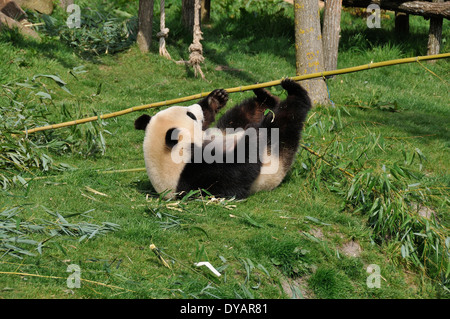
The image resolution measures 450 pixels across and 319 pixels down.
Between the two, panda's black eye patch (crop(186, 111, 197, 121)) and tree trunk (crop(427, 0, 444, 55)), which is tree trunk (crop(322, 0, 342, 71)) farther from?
panda's black eye patch (crop(186, 111, 197, 121))

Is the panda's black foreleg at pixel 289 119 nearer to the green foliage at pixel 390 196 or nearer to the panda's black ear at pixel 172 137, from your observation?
the green foliage at pixel 390 196

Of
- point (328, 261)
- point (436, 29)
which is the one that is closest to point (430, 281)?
point (328, 261)

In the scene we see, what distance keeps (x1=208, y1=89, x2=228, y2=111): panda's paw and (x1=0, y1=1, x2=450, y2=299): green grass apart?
91 cm

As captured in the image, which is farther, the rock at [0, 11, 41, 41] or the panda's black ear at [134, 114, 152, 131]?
the rock at [0, 11, 41, 41]

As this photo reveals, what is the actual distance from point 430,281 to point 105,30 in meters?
6.52

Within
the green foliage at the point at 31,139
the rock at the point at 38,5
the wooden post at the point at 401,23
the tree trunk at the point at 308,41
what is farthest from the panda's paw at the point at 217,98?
the wooden post at the point at 401,23

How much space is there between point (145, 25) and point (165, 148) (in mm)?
4470

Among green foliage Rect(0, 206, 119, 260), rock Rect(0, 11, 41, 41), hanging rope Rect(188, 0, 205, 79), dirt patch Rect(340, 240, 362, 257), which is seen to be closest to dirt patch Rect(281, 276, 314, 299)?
dirt patch Rect(340, 240, 362, 257)

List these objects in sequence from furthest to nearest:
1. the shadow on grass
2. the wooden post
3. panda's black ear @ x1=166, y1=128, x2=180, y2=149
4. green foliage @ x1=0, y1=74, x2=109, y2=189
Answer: the wooden post, the shadow on grass, green foliage @ x1=0, y1=74, x2=109, y2=189, panda's black ear @ x1=166, y1=128, x2=180, y2=149

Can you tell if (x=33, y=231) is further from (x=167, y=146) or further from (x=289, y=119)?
A: (x=289, y=119)

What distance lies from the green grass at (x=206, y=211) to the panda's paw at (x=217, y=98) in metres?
0.91

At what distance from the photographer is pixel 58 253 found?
3635mm

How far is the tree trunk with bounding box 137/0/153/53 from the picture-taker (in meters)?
8.57

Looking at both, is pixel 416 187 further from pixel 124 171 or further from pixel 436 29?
pixel 436 29
